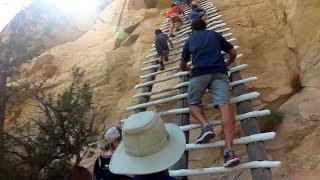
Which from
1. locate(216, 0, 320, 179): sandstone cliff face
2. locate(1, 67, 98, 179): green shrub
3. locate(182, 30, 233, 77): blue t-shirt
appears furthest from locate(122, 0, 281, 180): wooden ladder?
locate(1, 67, 98, 179): green shrub

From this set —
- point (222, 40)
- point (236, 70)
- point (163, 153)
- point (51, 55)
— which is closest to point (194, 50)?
point (222, 40)

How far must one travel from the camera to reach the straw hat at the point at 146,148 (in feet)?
6.41

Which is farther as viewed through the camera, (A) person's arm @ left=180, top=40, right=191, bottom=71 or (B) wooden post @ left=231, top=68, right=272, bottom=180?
(A) person's arm @ left=180, top=40, right=191, bottom=71

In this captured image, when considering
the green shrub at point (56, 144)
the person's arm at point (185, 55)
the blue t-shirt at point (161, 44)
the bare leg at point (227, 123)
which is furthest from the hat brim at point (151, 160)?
the blue t-shirt at point (161, 44)

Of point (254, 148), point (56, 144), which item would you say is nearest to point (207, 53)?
point (254, 148)

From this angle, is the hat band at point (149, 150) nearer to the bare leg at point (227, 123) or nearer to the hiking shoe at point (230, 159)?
the hiking shoe at point (230, 159)

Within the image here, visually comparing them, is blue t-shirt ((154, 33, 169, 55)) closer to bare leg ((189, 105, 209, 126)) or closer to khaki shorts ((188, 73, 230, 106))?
khaki shorts ((188, 73, 230, 106))

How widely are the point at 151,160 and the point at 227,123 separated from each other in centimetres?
178

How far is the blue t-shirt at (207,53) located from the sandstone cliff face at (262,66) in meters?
1.56

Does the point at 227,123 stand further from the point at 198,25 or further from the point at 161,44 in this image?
the point at 161,44

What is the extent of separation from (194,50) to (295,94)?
2.33m

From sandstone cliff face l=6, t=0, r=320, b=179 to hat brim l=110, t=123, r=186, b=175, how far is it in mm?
2979

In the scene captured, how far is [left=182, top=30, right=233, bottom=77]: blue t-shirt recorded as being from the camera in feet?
13.2

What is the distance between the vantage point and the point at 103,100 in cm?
821
